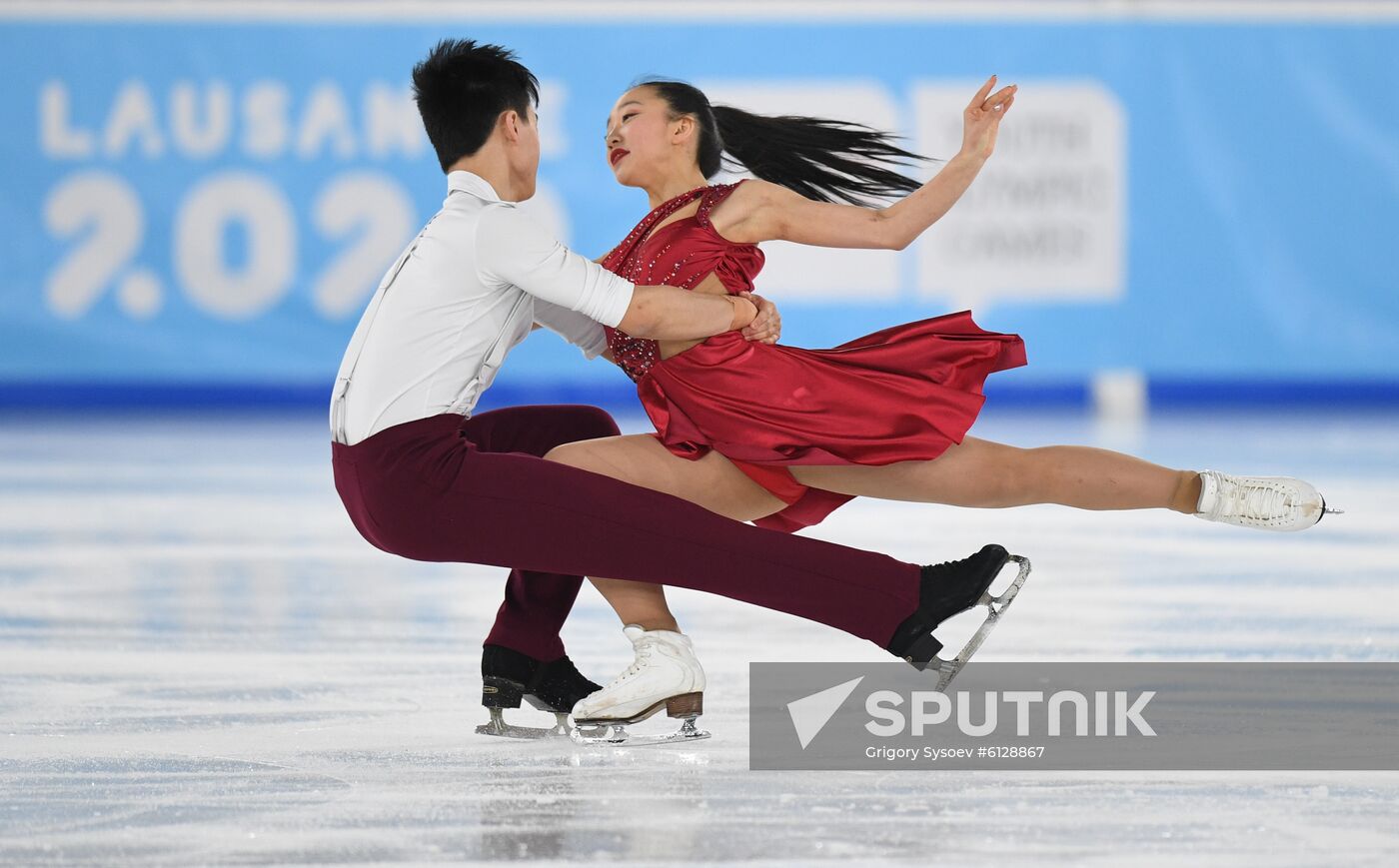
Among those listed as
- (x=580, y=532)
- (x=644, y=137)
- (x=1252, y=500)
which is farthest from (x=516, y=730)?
(x=1252, y=500)

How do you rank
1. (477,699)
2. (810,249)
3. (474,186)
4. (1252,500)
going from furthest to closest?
(810,249)
(477,699)
(1252,500)
(474,186)

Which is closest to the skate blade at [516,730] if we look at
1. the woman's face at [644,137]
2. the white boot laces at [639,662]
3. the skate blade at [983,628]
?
the white boot laces at [639,662]

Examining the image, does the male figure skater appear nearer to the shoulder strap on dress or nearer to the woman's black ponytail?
the shoulder strap on dress

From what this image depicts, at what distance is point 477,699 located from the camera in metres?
2.66

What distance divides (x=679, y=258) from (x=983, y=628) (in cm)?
71

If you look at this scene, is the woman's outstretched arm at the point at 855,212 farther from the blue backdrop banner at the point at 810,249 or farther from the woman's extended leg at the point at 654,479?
the blue backdrop banner at the point at 810,249

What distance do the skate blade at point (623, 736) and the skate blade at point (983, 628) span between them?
1.07 ft

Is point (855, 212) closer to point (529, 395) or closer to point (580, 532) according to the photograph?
point (580, 532)

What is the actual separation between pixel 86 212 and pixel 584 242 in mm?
2584

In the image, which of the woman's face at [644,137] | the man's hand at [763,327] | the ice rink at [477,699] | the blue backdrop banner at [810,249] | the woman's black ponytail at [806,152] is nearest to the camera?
the ice rink at [477,699]

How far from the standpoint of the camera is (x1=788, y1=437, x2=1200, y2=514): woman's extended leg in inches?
99.2

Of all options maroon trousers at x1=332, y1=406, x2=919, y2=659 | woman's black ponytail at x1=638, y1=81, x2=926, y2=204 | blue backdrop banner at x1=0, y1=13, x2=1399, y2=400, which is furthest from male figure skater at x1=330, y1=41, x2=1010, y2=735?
blue backdrop banner at x1=0, y1=13, x2=1399, y2=400

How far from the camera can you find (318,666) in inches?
115

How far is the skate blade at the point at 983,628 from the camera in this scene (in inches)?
91.1
